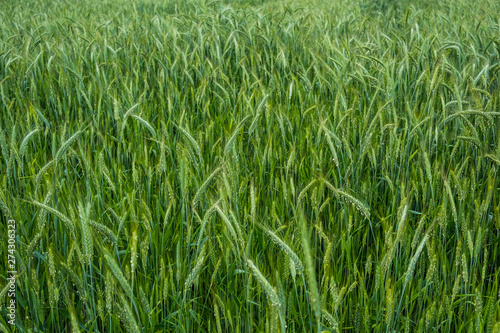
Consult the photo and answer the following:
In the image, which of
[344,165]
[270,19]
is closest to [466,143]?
[344,165]

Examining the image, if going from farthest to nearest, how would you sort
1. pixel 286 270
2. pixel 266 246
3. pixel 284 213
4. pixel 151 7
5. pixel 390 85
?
pixel 151 7
pixel 390 85
pixel 284 213
pixel 266 246
pixel 286 270

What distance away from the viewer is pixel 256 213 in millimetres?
1211

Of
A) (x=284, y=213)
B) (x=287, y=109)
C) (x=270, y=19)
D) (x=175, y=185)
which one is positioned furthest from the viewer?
(x=270, y=19)

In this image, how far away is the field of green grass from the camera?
88cm

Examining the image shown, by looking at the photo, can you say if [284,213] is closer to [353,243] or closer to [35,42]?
[353,243]

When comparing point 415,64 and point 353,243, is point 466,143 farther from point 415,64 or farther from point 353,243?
point 415,64

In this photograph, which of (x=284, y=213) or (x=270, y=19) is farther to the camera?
(x=270, y=19)

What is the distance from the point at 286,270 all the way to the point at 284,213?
47cm

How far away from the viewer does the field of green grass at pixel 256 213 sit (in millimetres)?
885

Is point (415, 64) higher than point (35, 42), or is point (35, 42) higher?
point (35, 42)

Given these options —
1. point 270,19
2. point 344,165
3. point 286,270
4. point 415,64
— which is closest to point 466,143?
point 344,165

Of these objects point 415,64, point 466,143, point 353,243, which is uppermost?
point 415,64

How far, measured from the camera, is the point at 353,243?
1.25m

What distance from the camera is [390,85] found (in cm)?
172
